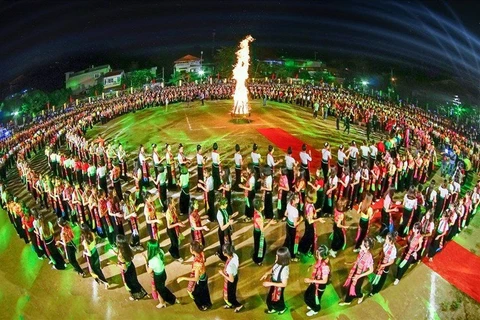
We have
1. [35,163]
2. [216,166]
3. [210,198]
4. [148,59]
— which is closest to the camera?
[210,198]

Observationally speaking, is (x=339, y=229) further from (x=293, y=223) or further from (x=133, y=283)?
(x=133, y=283)

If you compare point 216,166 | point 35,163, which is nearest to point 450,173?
point 216,166

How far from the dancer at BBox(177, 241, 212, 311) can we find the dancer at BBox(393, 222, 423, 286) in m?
3.85

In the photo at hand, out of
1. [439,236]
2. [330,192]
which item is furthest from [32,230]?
[439,236]

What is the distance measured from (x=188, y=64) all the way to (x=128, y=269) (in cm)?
6964

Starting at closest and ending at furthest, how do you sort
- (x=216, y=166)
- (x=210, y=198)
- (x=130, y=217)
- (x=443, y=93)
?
1. (x=130, y=217)
2. (x=210, y=198)
3. (x=216, y=166)
4. (x=443, y=93)

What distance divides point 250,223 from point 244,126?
1145 centimetres

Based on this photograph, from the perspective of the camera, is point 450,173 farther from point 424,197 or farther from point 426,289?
point 426,289

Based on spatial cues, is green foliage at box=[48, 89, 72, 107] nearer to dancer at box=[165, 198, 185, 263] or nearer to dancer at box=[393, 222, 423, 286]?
dancer at box=[165, 198, 185, 263]

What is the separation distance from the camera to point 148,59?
237 ft

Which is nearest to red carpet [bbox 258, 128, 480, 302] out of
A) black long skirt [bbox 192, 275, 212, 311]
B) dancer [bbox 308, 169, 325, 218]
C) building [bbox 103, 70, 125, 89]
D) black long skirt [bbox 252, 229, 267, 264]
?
dancer [bbox 308, 169, 325, 218]

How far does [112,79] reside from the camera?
60312mm

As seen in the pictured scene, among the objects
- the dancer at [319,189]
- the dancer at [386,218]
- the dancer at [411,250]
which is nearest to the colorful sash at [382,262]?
the dancer at [411,250]

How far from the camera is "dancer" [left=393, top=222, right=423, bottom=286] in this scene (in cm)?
689
